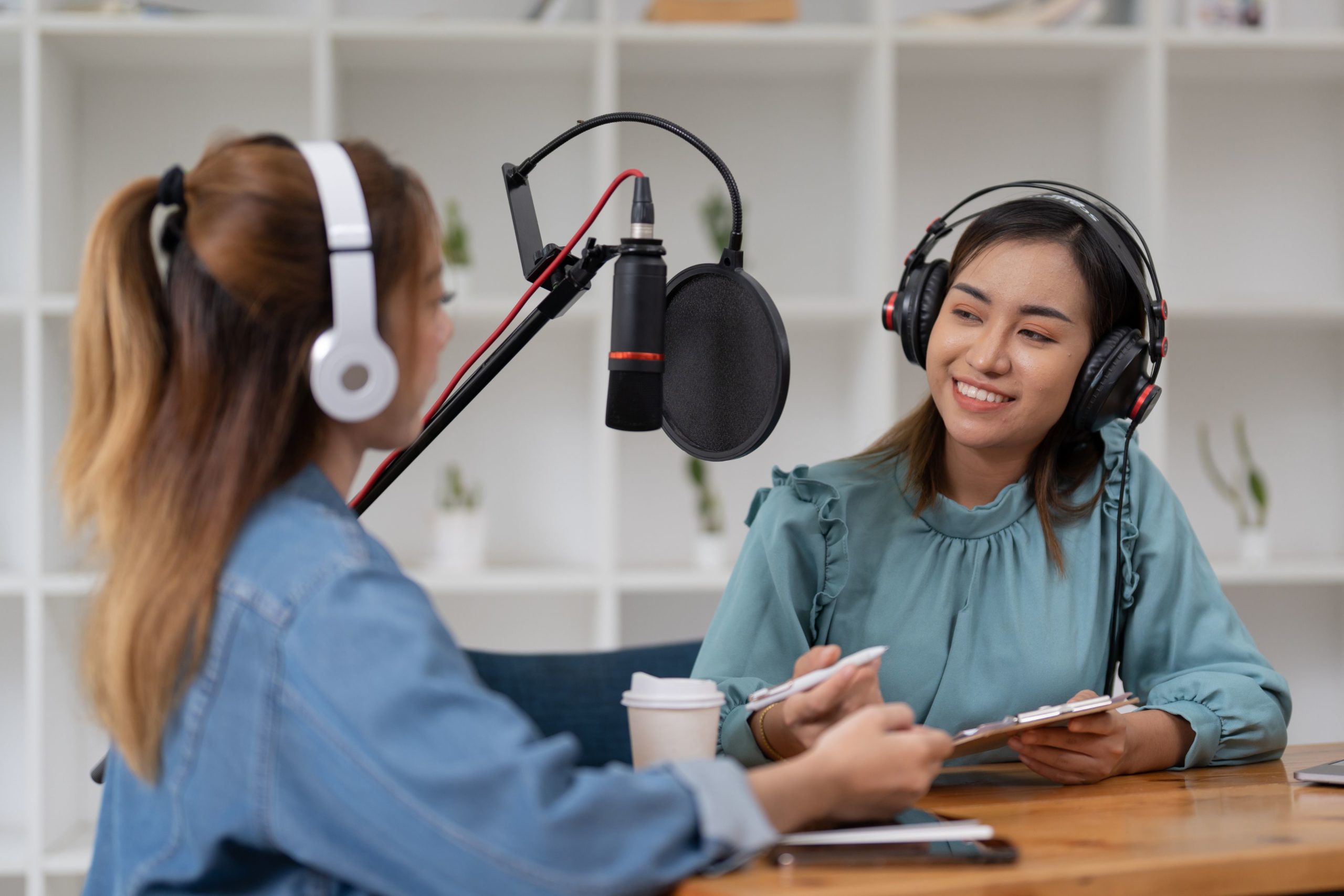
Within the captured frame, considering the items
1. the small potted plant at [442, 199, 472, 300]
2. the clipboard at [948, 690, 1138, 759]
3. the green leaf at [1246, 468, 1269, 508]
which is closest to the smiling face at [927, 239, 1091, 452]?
the clipboard at [948, 690, 1138, 759]

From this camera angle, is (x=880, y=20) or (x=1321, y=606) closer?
(x=880, y=20)

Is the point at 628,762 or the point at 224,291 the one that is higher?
the point at 224,291

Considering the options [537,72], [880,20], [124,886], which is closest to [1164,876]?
[124,886]

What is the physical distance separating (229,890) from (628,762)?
2.54 feet

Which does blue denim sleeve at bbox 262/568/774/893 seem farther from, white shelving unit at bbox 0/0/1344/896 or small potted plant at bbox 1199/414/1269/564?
small potted plant at bbox 1199/414/1269/564

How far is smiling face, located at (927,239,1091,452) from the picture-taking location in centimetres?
141

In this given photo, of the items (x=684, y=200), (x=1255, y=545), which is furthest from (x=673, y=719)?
(x=1255, y=545)

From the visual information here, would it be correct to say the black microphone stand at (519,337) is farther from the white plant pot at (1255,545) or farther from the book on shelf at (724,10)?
the white plant pot at (1255,545)

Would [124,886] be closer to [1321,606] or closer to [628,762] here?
[628,762]

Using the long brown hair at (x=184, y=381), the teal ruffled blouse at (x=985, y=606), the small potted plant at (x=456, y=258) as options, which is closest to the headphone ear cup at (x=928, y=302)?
the teal ruffled blouse at (x=985, y=606)

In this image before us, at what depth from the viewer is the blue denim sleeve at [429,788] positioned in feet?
2.45

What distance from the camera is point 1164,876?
2.83 feet

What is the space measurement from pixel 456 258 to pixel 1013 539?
1.40 meters

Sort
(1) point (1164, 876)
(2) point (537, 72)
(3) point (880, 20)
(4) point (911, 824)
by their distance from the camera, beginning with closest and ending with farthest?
1. (1) point (1164, 876)
2. (4) point (911, 824)
3. (3) point (880, 20)
4. (2) point (537, 72)
